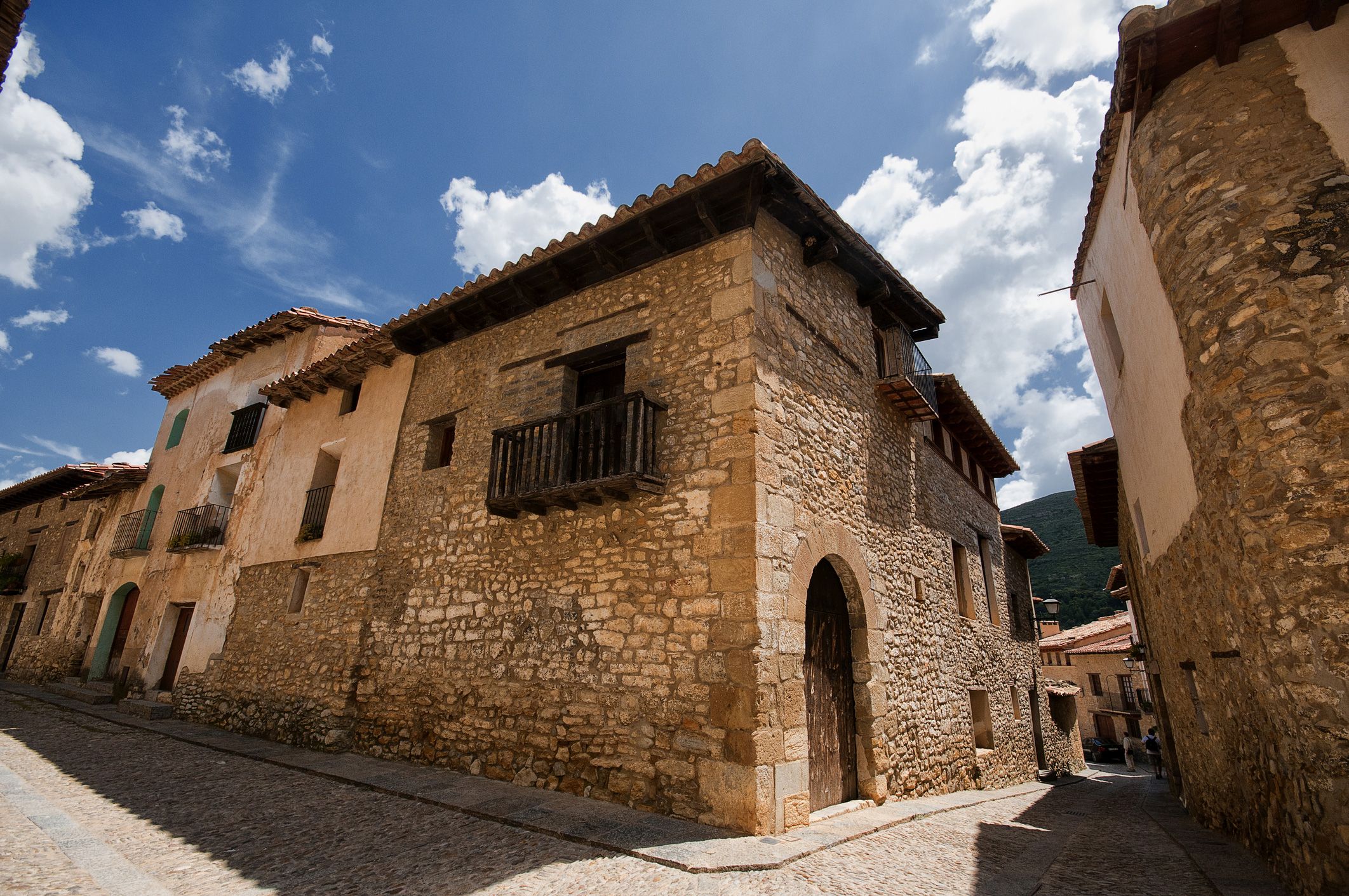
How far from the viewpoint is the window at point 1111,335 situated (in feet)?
22.8

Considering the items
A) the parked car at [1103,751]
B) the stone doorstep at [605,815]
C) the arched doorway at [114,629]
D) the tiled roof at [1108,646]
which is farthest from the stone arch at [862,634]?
the parked car at [1103,751]

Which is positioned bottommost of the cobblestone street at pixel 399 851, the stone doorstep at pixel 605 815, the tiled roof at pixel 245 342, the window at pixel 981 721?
the cobblestone street at pixel 399 851

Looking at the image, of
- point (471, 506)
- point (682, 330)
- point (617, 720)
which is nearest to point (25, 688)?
point (471, 506)

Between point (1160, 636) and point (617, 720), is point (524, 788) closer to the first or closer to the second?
point (617, 720)

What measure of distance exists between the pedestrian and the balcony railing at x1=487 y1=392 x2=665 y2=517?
693 inches

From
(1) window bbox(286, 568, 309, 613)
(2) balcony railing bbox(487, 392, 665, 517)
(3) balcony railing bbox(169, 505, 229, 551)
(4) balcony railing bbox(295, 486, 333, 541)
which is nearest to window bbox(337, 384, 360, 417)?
(4) balcony railing bbox(295, 486, 333, 541)

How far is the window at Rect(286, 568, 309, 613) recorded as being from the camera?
31.6ft

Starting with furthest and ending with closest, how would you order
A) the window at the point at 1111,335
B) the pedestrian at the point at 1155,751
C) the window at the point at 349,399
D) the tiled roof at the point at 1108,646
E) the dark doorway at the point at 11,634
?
the tiled roof at the point at 1108,646 < the dark doorway at the point at 11,634 < the pedestrian at the point at 1155,751 < the window at the point at 349,399 < the window at the point at 1111,335

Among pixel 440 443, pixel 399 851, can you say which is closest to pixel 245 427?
pixel 440 443

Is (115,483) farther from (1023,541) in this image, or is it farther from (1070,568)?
(1070,568)

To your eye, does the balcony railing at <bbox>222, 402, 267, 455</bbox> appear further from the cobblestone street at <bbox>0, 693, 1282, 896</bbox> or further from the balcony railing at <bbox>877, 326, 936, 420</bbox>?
the balcony railing at <bbox>877, 326, 936, 420</bbox>

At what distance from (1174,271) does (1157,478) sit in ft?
7.76

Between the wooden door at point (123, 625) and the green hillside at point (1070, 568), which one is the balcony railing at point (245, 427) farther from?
the green hillside at point (1070, 568)

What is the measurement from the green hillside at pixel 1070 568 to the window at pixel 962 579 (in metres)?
27.0
